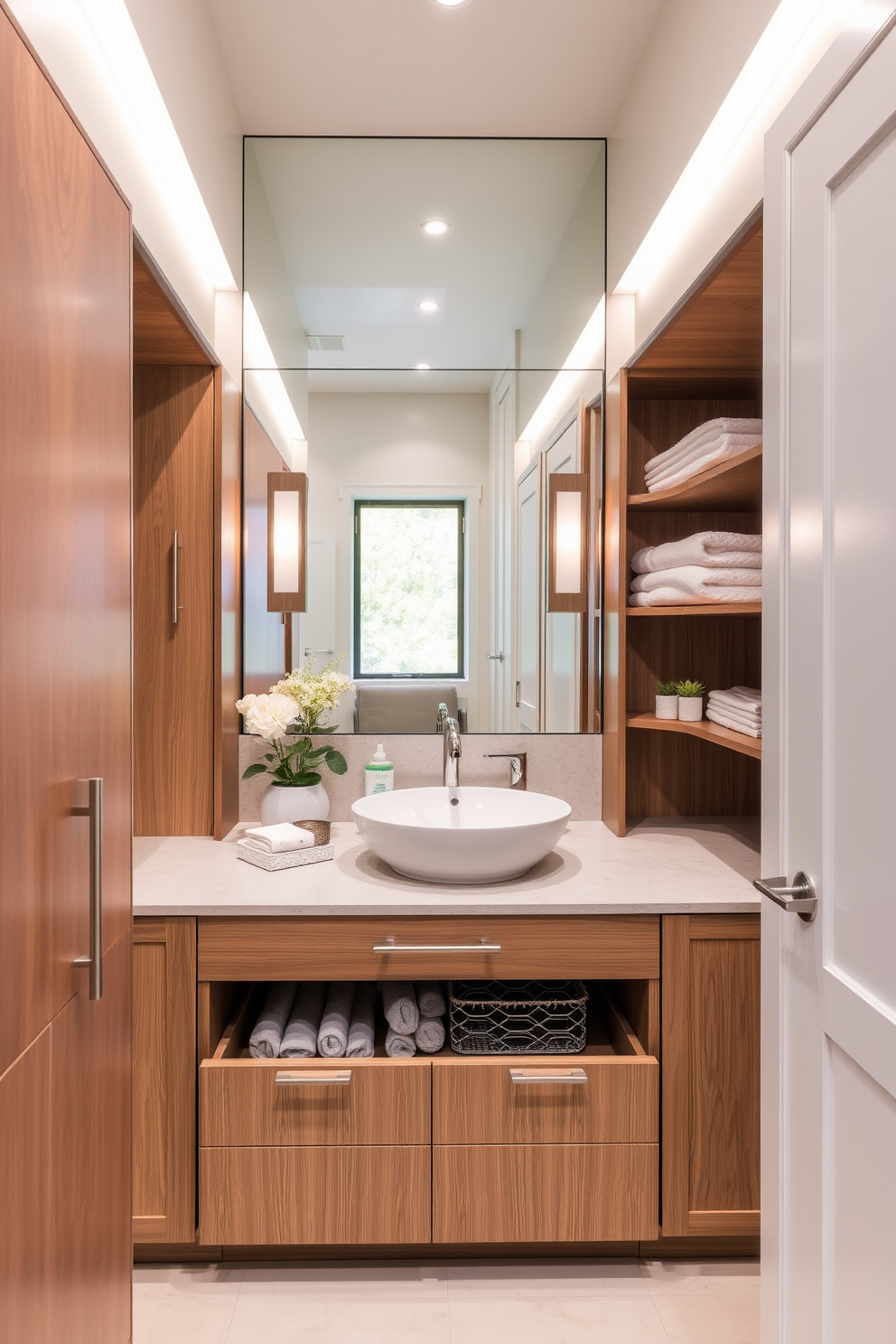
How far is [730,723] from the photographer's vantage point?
191 centimetres

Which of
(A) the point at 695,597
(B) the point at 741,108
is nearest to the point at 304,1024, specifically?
(A) the point at 695,597

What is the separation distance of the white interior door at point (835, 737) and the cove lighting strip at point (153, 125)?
3.34 feet

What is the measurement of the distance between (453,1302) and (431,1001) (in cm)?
54

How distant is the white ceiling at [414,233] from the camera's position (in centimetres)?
229

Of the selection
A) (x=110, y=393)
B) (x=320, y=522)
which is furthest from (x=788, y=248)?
(x=320, y=522)

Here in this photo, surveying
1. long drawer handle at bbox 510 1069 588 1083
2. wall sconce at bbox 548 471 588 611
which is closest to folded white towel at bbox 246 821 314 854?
long drawer handle at bbox 510 1069 588 1083

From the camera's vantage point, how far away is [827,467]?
109 centimetres

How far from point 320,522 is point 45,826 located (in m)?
1.45

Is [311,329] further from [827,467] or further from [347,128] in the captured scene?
[827,467]

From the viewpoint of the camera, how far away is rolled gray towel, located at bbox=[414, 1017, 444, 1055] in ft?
5.70

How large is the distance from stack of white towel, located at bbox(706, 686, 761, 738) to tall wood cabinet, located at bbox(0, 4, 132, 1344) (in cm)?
121

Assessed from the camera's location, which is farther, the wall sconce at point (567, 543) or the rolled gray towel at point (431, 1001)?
the wall sconce at point (567, 543)

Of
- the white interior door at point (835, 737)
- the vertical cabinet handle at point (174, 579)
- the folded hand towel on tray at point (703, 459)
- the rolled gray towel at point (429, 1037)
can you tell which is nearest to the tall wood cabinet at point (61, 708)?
the rolled gray towel at point (429, 1037)

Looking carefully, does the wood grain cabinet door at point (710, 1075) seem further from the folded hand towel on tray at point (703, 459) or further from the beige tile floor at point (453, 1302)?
the folded hand towel on tray at point (703, 459)
